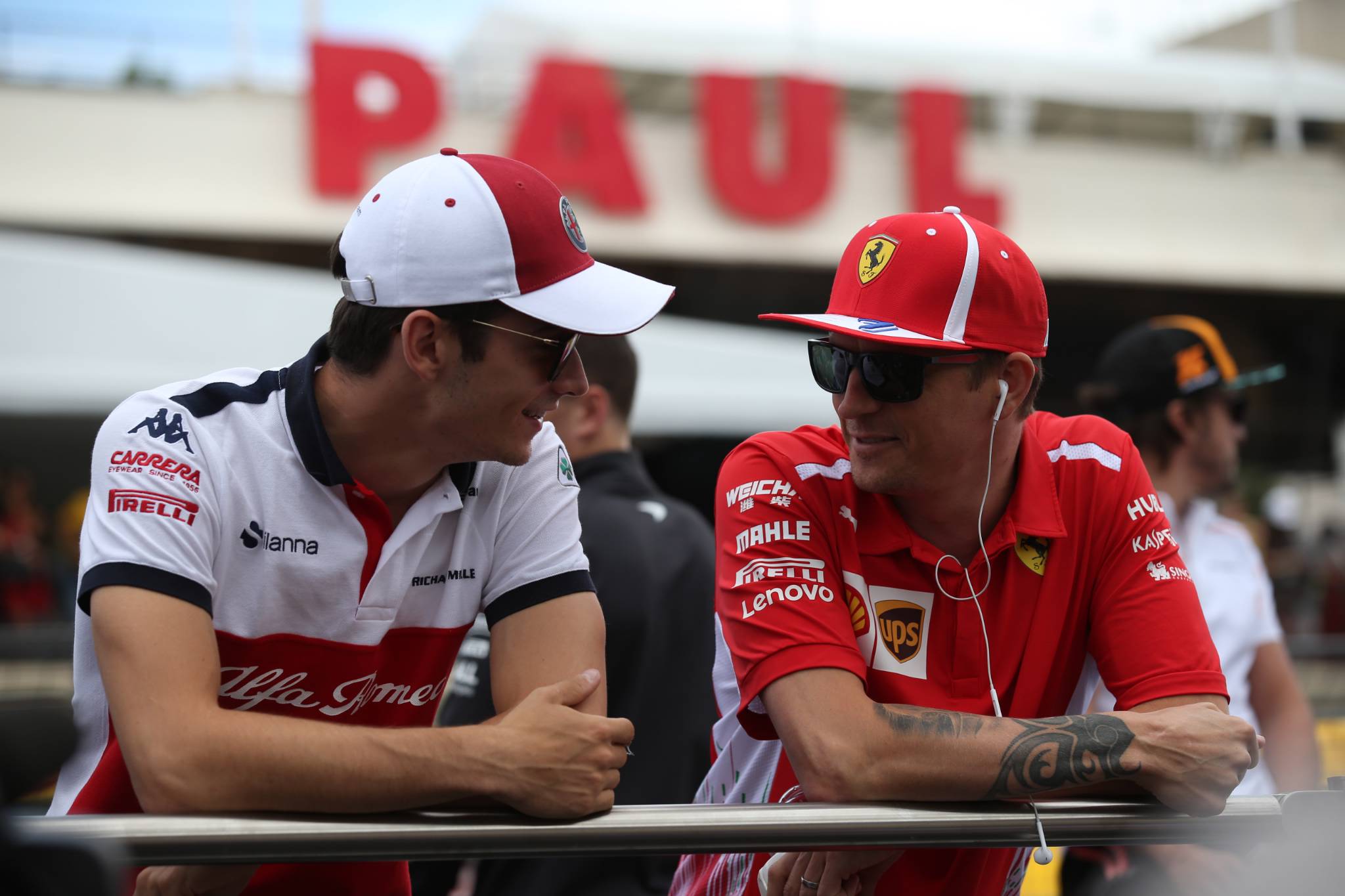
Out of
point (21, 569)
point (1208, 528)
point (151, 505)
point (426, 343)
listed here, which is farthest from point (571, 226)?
point (21, 569)

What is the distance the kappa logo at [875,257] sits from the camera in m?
2.54

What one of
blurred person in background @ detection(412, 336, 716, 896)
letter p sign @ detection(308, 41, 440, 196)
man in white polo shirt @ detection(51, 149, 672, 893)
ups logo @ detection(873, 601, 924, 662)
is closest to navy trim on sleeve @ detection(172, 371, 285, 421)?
man in white polo shirt @ detection(51, 149, 672, 893)

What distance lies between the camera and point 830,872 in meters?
2.23

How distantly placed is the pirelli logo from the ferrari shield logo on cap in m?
1.33

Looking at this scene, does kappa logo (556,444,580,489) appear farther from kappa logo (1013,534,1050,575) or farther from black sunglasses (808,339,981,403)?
kappa logo (1013,534,1050,575)

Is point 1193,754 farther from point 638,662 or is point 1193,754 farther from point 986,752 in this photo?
point 638,662

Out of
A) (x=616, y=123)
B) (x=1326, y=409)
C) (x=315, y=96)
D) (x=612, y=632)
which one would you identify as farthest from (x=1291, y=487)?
(x=612, y=632)

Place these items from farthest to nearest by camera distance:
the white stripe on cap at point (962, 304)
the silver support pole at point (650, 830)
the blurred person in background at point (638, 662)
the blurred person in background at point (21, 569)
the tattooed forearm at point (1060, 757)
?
the blurred person in background at point (21, 569) → the blurred person in background at point (638, 662) → the white stripe on cap at point (962, 304) → the tattooed forearm at point (1060, 757) → the silver support pole at point (650, 830)

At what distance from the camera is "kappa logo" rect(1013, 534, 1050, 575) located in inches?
99.7

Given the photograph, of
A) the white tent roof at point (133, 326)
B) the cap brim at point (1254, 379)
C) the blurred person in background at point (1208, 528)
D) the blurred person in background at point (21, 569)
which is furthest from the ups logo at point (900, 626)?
the blurred person in background at point (21, 569)

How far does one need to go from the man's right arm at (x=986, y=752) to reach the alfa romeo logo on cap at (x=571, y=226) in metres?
0.91

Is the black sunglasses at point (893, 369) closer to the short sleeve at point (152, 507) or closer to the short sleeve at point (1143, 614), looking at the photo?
the short sleeve at point (1143, 614)

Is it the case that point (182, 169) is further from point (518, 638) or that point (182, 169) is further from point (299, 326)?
point (518, 638)

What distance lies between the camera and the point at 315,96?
16.6 metres
